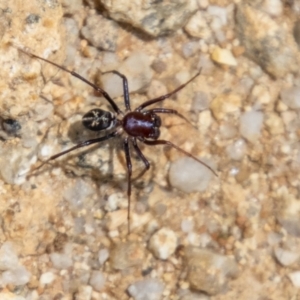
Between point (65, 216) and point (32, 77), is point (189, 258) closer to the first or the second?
point (65, 216)

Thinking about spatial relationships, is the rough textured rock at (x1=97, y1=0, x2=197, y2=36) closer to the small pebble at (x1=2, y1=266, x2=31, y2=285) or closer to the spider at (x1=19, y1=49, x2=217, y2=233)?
the spider at (x1=19, y1=49, x2=217, y2=233)

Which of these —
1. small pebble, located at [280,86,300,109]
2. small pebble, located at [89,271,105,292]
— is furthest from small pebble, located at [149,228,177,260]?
small pebble, located at [280,86,300,109]

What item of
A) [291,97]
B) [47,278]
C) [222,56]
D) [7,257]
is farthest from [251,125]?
[7,257]

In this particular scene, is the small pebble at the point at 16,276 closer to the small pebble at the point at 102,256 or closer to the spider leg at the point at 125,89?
the small pebble at the point at 102,256

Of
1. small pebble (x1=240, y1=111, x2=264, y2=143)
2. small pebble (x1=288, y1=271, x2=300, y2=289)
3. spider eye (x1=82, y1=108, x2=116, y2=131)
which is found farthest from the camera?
small pebble (x1=240, y1=111, x2=264, y2=143)

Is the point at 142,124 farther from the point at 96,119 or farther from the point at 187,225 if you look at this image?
the point at 187,225
